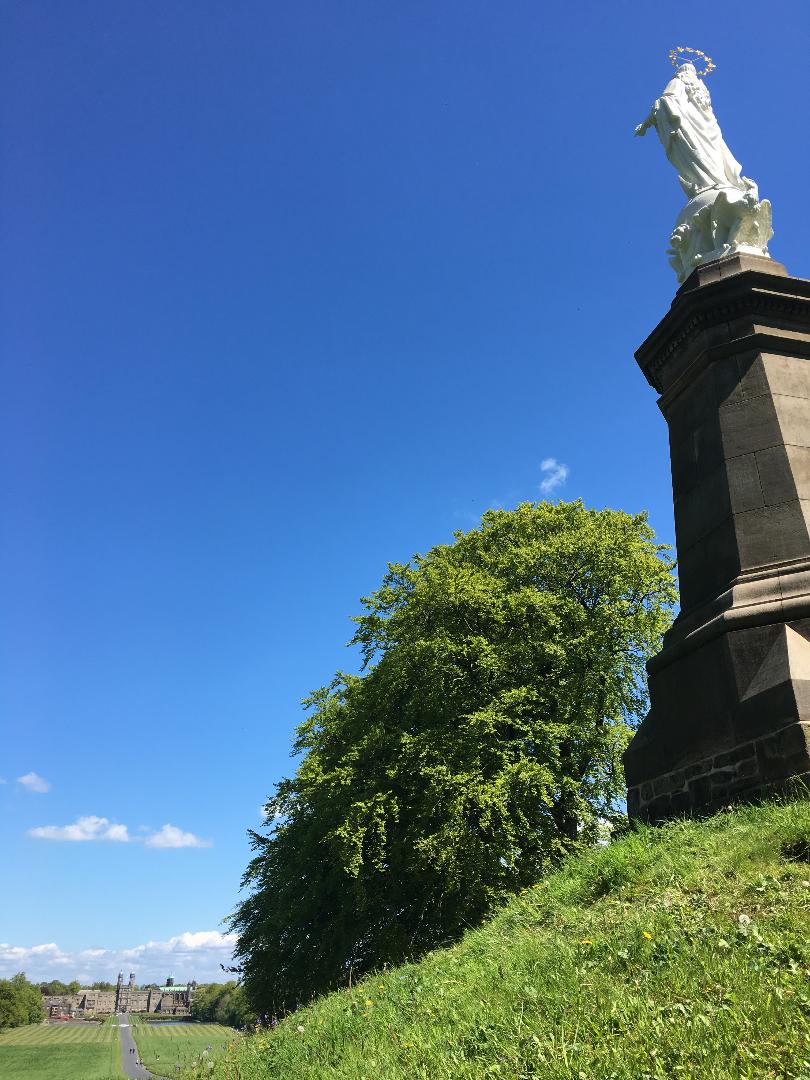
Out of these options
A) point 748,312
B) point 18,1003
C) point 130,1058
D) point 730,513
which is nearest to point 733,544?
point 730,513

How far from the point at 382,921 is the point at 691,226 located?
16281 mm

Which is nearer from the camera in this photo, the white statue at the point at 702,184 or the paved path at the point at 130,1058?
the white statue at the point at 702,184

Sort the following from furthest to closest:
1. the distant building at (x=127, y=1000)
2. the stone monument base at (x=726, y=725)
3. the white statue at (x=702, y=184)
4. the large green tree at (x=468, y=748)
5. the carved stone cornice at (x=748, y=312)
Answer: the distant building at (x=127, y=1000)
the large green tree at (x=468, y=748)
the white statue at (x=702, y=184)
the carved stone cornice at (x=748, y=312)
the stone monument base at (x=726, y=725)

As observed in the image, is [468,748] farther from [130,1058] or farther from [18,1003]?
[18,1003]

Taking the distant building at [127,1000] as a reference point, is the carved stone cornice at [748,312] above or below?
above

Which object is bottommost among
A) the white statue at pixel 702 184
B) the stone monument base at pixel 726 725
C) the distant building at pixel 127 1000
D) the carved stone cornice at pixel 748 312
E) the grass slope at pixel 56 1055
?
the distant building at pixel 127 1000

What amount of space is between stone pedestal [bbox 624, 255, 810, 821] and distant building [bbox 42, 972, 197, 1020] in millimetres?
182809

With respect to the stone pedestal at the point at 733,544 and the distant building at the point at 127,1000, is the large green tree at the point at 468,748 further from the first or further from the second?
the distant building at the point at 127,1000

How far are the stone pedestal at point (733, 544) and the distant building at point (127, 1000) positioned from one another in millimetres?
182809

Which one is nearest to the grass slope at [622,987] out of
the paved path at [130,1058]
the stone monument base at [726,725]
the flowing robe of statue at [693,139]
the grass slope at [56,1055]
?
the stone monument base at [726,725]

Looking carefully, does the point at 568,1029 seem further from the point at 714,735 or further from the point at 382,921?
the point at 382,921

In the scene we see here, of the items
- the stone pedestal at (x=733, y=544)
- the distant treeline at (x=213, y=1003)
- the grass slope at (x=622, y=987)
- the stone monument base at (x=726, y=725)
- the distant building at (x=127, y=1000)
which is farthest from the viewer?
the distant building at (x=127, y=1000)

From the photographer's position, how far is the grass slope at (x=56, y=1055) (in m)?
53.8

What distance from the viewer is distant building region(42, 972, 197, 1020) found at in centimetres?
15400
